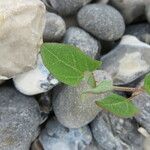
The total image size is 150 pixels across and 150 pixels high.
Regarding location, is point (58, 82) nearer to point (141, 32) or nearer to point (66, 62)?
point (66, 62)

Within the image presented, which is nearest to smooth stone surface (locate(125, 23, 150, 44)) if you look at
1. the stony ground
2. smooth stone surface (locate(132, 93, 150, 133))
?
the stony ground

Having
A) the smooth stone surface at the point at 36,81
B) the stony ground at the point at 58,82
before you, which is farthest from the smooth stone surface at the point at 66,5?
the smooth stone surface at the point at 36,81

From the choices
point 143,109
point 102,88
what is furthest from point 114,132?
point 102,88

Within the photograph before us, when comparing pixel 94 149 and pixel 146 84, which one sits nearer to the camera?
pixel 146 84

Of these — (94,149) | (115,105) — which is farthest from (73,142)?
(115,105)

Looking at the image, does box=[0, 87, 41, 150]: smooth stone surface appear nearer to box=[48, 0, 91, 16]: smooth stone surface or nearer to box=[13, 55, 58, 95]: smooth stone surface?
box=[13, 55, 58, 95]: smooth stone surface

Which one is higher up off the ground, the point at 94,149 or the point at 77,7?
the point at 77,7

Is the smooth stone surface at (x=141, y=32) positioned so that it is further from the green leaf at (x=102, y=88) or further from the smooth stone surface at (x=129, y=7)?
the green leaf at (x=102, y=88)

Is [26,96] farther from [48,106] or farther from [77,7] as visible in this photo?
[77,7]
